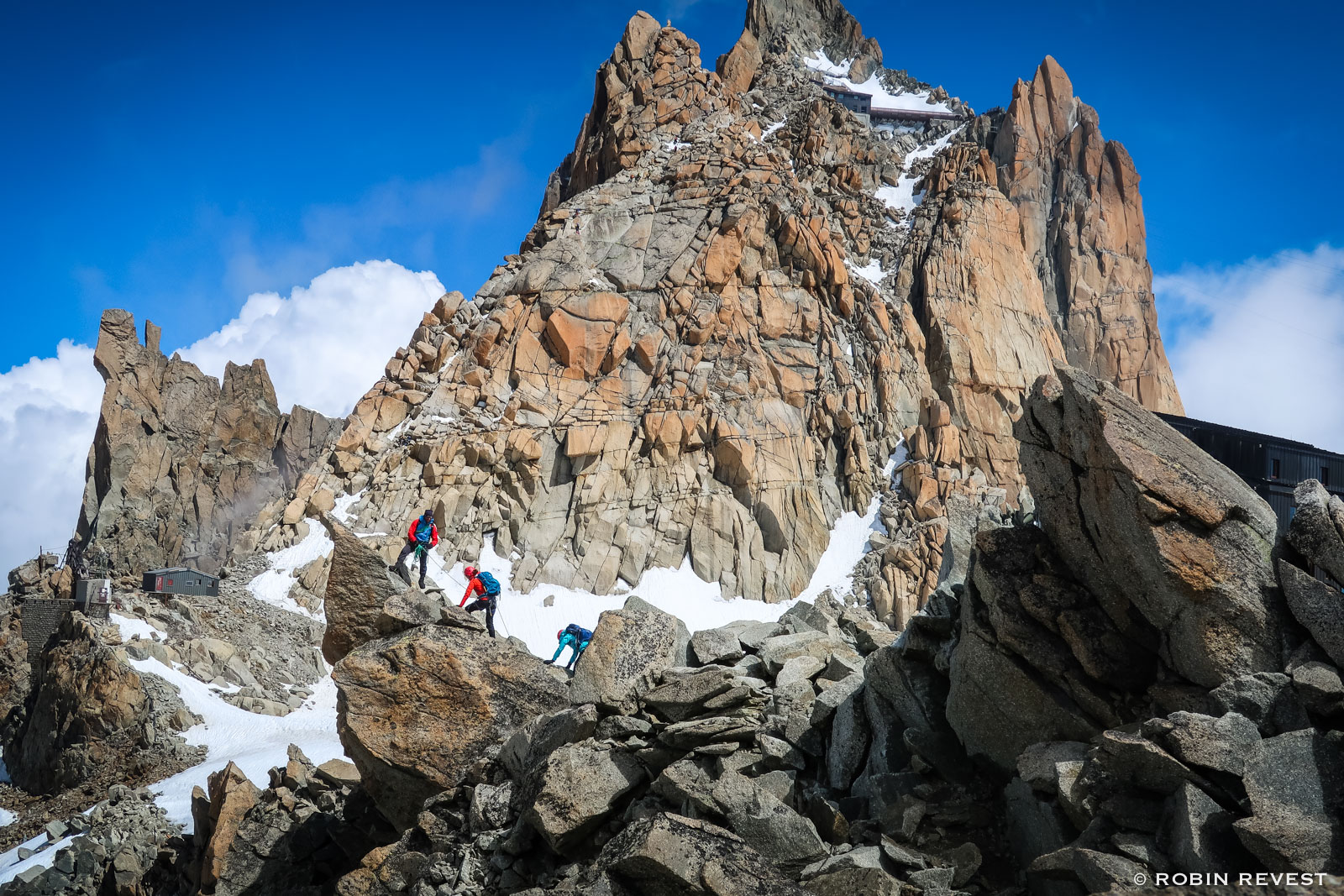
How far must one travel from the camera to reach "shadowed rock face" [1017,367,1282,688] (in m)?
9.69

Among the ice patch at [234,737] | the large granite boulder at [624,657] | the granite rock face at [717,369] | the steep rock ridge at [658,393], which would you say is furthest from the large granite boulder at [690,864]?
the steep rock ridge at [658,393]

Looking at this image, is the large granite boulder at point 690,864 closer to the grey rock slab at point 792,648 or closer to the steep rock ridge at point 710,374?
the grey rock slab at point 792,648

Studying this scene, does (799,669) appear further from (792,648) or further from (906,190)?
(906,190)

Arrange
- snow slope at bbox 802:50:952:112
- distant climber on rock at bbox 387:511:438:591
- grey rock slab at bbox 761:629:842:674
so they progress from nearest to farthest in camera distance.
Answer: grey rock slab at bbox 761:629:842:674
distant climber on rock at bbox 387:511:438:591
snow slope at bbox 802:50:952:112

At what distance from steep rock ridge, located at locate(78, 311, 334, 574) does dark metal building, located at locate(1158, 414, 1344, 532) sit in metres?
68.0

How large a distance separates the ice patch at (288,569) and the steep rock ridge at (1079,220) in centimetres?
6232

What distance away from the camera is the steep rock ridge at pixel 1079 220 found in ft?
272

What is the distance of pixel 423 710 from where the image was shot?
15367 millimetres

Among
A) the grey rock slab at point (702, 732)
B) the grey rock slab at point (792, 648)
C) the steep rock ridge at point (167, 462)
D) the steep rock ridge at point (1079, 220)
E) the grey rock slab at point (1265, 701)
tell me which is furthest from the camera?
the steep rock ridge at point (1079, 220)

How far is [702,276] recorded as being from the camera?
6788 centimetres

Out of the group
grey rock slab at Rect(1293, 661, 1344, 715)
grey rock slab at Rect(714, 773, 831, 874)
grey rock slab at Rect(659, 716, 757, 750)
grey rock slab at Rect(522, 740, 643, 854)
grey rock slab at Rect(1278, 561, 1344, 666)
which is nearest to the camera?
grey rock slab at Rect(1293, 661, 1344, 715)

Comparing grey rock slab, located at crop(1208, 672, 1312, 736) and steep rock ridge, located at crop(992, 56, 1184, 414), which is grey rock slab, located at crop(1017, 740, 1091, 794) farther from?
steep rock ridge, located at crop(992, 56, 1184, 414)

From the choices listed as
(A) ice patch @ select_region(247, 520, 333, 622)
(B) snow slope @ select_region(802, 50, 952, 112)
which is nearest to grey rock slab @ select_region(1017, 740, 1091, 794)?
(A) ice patch @ select_region(247, 520, 333, 622)

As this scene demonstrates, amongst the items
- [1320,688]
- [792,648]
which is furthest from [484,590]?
[1320,688]
